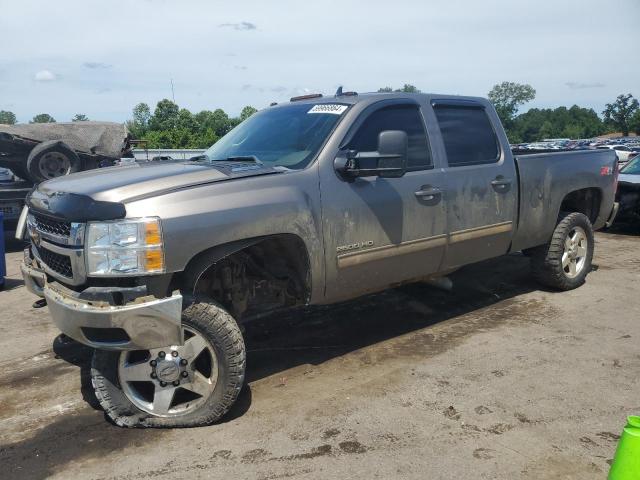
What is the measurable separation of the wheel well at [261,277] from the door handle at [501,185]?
2.12 meters

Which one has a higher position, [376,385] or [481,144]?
[481,144]

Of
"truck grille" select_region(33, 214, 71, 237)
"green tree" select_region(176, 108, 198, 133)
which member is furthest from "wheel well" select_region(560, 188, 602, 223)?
"green tree" select_region(176, 108, 198, 133)

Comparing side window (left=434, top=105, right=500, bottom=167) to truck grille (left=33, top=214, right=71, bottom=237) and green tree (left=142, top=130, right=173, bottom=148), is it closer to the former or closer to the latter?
truck grille (left=33, top=214, right=71, bottom=237)

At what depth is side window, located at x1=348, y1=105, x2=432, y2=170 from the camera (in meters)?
4.28

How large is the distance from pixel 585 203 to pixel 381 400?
409cm

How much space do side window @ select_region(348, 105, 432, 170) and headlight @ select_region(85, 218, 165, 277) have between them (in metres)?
1.71

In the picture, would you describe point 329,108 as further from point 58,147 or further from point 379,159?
point 58,147

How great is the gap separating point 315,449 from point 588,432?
158cm

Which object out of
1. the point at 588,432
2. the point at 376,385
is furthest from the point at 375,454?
the point at 588,432

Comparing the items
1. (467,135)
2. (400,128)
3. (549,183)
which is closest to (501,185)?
(467,135)

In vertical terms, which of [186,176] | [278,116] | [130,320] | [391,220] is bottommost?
[130,320]

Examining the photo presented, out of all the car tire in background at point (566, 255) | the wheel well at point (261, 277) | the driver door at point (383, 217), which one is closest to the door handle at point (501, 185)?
the driver door at point (383, 217)

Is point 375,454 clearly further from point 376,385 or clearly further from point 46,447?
point 46,447

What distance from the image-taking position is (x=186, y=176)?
11.2 ft
